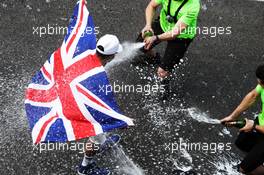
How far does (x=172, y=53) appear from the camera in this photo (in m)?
6.48

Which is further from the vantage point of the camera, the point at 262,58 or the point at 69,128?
the point at 262,58

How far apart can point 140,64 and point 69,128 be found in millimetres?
2606

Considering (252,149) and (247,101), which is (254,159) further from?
(247,101)

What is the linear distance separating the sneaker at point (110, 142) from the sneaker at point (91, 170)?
0.29 meters

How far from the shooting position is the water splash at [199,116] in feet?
21.6

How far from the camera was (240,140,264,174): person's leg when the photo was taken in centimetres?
523

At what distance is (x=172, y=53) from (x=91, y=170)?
1.90 metres

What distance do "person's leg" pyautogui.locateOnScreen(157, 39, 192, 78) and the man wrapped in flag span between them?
1505 mm

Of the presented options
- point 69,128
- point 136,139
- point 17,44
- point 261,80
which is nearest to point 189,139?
point 136,139

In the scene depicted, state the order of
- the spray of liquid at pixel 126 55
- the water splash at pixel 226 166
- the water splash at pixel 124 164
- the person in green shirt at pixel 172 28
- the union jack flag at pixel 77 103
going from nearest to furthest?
the union jack flag at pixel 77 103 → the water splash at pixel 124 164 → the water splash at pixel 226 166 → the person in green shirt at pixel 172 28 → the spray of liquid at pixel 126 55

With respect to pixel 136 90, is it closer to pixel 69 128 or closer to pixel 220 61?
pixel 220 61

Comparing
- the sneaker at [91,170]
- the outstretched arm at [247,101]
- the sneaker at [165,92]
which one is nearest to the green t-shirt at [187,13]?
the sneaker at [165,92]

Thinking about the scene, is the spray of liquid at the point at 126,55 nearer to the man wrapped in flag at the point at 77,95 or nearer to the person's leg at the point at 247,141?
the man wrapped in flag at the point at 77,95

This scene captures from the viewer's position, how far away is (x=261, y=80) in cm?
512
